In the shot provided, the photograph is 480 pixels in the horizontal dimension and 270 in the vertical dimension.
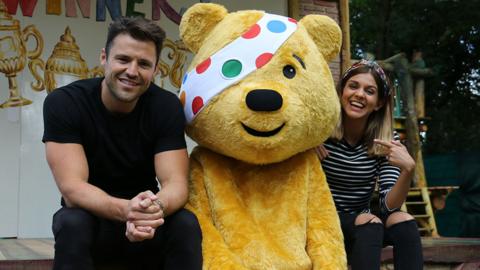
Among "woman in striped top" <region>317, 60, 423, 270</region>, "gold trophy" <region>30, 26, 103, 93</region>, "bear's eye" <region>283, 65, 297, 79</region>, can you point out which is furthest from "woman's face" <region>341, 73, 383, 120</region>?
"gold trophy" <region>30, 26, 103, 93</region>

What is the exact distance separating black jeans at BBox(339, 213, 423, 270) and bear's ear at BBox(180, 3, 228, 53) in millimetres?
1131

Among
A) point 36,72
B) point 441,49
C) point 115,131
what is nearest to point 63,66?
point 36,72

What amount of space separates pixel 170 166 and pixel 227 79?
0.45 meters

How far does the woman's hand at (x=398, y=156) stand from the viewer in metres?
3.02

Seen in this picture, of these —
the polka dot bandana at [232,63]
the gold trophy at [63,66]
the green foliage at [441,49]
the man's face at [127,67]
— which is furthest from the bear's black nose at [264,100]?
the green foliage at [441,49]

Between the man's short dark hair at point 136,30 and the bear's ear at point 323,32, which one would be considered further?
the bear's ear at point 323,32

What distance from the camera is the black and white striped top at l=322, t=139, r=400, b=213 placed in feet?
10.4

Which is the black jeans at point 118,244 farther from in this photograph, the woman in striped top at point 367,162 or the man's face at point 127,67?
the woman in striped top at point 367,162

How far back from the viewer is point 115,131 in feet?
9.04

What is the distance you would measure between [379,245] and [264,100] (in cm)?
91

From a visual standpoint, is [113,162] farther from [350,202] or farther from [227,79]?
[350,202]

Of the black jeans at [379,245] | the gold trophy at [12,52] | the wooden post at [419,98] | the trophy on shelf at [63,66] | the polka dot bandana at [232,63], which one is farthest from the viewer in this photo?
the wooden post at [419,98]

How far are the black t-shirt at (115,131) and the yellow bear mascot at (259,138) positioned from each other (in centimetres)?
16

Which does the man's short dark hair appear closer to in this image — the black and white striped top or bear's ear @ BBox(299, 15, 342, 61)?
bear's ear @ BBox(299, 15, 342, 61)
